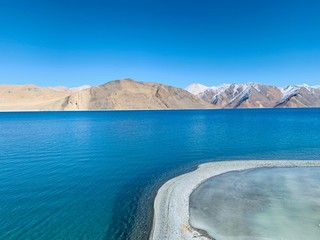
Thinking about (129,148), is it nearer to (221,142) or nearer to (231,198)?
(221,142)

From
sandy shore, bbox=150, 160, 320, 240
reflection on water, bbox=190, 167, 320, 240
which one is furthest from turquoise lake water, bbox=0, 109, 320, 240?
reflection on water, bbox=190, 167, 320, 240

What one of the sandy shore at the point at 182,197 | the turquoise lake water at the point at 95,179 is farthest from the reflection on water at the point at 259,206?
the turquoise lake water at the point at 95,179

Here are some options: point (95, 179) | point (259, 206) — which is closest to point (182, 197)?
point (259, 206)

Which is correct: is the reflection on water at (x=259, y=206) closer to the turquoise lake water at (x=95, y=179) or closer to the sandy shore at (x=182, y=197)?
the sandy shore at (x=182, y=197)

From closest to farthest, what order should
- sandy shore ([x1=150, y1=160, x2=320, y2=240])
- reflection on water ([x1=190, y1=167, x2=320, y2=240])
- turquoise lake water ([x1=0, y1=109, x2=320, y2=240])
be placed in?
1. reflection on water ([x1=190, y1=167, x2=320, y2=240])
2. sandy shore ([x1=150, y1=160, x2=320, y2=240])
3. turquoise lake water ([x1=0, y1=109, x2=320, y2=240])

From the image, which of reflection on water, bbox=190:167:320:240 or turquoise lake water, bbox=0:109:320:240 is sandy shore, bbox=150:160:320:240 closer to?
reflection on water, bbox=190:167:320:240

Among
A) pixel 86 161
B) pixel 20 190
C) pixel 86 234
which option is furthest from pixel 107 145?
pixel 86 234
